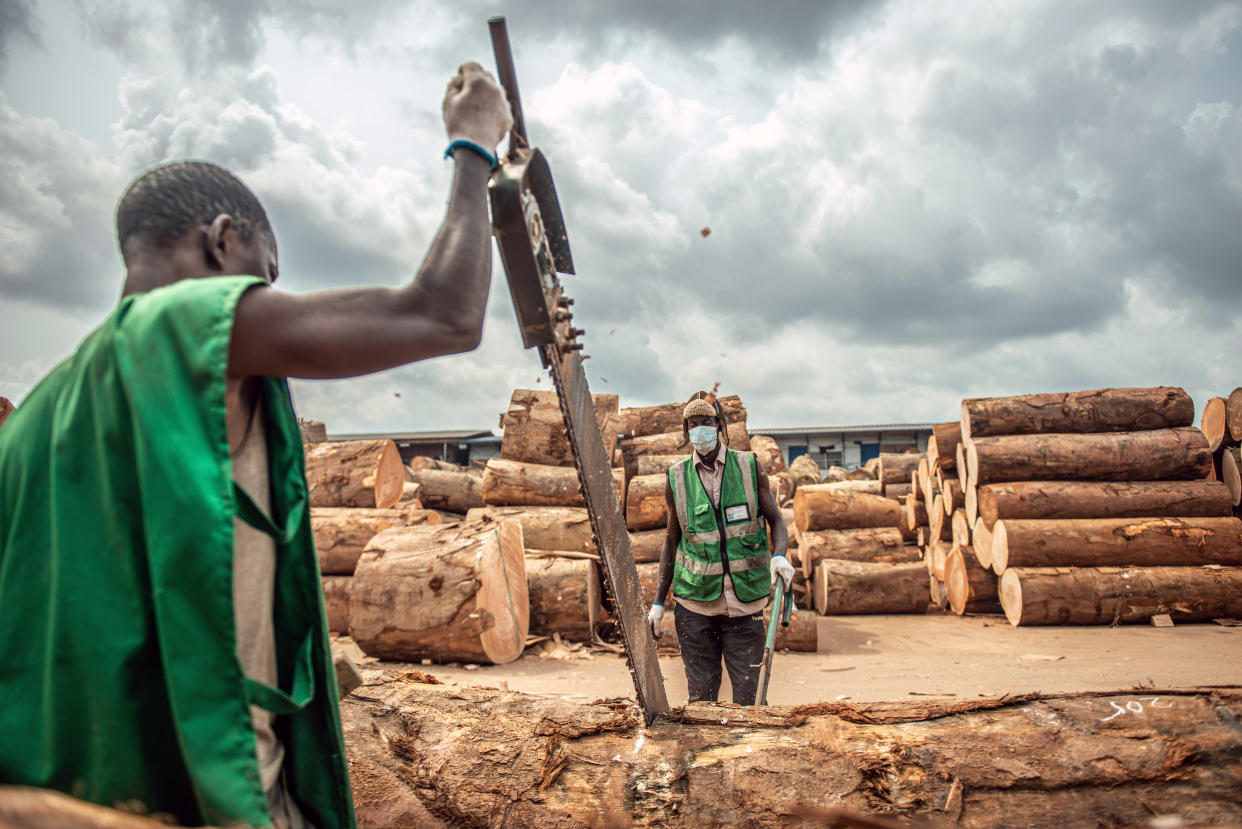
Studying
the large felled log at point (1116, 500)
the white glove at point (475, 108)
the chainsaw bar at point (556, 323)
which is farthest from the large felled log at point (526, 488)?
the white glove at point (475, 108)

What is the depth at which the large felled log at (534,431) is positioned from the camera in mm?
9312

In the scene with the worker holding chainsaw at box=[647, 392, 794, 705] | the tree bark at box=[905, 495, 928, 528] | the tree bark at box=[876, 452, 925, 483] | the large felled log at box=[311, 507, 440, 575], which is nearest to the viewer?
the worker holding chainsaw at box=[647, 392, 794, 705]

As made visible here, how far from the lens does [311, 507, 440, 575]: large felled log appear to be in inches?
314

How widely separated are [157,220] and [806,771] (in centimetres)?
208

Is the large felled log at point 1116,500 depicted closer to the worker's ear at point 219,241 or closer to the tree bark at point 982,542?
the tree bark at point 982,542

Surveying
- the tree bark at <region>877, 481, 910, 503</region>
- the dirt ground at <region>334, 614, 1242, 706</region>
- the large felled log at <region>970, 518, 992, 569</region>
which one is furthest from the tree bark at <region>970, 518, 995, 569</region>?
the tree bark at <region>877, 481, 910, 503</region>

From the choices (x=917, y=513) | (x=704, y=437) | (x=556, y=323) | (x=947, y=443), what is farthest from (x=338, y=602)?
(x=917, y=513)

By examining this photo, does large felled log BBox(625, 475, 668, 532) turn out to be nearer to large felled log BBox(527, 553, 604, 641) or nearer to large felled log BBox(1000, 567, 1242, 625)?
large felled log BBox(527, 553, 604, 641)

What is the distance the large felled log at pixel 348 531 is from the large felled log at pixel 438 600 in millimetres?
1613

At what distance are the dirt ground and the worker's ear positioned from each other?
432 cm

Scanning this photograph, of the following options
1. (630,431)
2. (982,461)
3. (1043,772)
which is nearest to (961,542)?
(982,461)

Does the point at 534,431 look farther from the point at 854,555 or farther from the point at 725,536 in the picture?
the point at 725,536

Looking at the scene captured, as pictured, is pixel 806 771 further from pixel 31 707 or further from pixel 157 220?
pixel 157 220

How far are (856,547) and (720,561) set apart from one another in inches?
241
